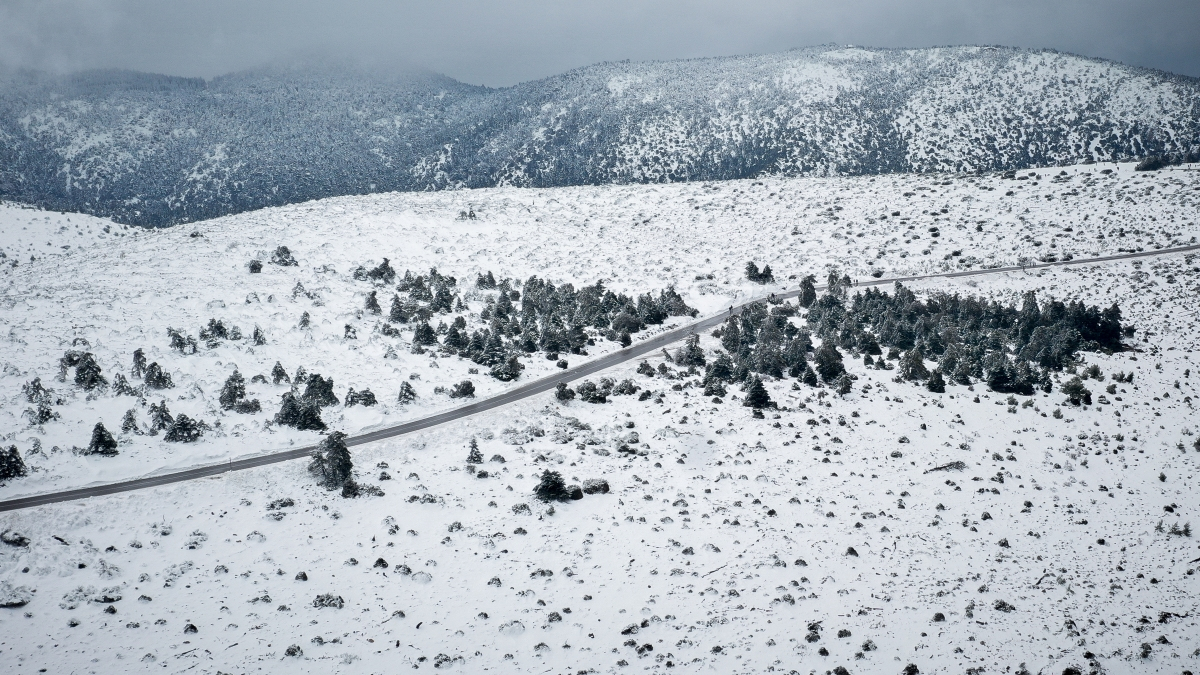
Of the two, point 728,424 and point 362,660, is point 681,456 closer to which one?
point 728,424

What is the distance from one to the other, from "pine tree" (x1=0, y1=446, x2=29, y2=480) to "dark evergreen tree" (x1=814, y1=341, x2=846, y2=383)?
48888mm

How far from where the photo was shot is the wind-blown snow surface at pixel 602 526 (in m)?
21.4

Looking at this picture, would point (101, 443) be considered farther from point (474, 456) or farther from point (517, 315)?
point (517, 315)

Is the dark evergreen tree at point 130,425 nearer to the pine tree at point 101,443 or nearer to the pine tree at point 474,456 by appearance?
the pine tree at point 101,443

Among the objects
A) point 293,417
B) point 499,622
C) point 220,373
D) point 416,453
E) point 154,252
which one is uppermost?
point 154,252

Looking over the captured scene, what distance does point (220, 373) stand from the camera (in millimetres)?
41375

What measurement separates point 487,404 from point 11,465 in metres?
24.2

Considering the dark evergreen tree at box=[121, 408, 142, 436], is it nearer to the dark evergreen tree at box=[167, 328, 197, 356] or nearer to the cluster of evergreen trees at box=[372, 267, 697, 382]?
the dark evergreen tree at box=[167, 328, 197, 356]

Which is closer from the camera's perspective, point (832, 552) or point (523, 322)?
point (832, 552)

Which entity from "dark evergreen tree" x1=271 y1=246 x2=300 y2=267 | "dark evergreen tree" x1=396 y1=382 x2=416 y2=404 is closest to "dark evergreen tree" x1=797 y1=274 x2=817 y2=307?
"dark evergreen tree" x1=396 y1=382 x2=416 y2=404

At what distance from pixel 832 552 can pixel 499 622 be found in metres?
14.6

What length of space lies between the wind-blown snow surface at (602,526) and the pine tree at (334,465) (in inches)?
33.1

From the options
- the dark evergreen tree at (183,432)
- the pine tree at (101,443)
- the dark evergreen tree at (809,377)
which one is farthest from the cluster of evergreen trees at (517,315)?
the pine tree at (101,443)

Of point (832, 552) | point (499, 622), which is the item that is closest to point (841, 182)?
point (832, 552)
